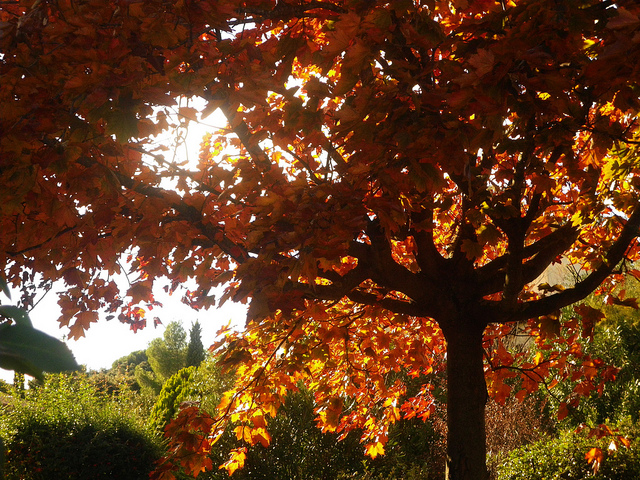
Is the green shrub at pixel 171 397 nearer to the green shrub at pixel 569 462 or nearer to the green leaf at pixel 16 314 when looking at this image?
the green shrub at pixel 569 462

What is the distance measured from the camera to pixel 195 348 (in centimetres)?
2867

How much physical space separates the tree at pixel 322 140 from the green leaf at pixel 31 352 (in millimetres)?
1822

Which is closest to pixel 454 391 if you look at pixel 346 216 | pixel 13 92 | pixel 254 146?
pixel 346 216

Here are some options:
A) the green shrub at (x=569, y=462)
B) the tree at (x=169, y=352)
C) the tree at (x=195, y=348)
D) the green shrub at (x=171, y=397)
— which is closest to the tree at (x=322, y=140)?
the green shrub at (x=569, y=462)

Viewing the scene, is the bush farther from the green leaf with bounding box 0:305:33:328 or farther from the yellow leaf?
the green leaf with bounding box 0:305:33:328

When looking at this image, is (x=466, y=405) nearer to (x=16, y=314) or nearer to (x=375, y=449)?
(x=375, y=449)

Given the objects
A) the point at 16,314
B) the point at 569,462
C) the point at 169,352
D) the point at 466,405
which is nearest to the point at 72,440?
the point at 466,405

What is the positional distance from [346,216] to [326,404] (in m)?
3.36

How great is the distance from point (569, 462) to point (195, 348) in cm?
2463

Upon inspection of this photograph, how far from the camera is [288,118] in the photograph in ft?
9.32

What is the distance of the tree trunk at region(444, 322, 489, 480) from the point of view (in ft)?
A: 13.8

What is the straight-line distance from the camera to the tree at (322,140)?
2.39 m

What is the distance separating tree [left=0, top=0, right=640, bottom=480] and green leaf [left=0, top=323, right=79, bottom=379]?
1.82 meters

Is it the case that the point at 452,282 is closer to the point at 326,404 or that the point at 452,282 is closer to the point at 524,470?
the point at 326,404
